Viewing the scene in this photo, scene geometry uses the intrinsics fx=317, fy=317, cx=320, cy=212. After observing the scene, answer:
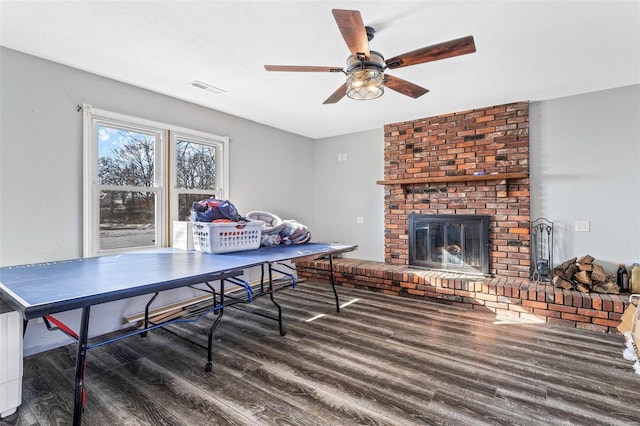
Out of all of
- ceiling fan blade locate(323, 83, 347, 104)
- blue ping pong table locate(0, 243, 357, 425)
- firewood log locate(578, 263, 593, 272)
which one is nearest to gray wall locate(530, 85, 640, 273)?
firewood log locate(578, 263, 593, 272)

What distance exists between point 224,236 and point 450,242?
2.93m

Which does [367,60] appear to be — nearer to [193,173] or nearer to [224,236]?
[224,236]

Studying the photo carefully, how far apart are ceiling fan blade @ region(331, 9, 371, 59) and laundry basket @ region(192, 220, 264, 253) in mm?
1731

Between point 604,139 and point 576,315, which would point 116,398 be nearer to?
point 576,315

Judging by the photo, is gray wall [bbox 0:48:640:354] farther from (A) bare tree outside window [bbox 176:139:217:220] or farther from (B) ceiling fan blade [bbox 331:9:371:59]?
(B) ceiling fan blade [bbox 331:9:371:59]

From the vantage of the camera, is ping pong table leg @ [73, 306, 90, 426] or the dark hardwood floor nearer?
ping pong table leg @ [73, 306, 90, 426]

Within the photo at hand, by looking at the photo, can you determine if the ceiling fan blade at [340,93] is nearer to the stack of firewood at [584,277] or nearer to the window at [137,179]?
the window at [137,179]

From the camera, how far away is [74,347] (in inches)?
102

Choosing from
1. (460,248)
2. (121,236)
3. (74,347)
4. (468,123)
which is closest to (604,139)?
(468,123)

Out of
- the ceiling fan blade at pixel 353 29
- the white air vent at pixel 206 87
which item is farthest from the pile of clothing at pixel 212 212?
the ceiling fan blade at pixel 353 29

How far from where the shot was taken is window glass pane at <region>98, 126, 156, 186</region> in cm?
305

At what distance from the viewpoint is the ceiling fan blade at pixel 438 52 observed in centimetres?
187

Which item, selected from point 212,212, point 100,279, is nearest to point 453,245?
point 212,212

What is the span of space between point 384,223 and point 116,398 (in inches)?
150
